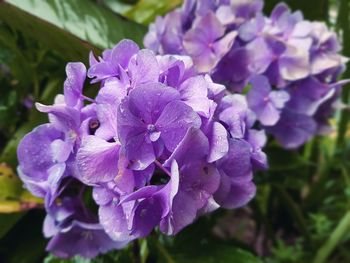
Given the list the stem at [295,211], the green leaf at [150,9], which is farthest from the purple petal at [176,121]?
the stem at [295,211]

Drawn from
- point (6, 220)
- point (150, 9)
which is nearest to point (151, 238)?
point (6, 220)

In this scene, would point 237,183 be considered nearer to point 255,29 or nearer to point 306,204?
point 255,29

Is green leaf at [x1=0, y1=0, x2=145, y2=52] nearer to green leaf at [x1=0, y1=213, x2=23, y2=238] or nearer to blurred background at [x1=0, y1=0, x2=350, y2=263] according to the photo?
blurred background at [x1=0, y1=0, x2=350, y2=263]

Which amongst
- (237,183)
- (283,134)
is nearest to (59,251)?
(237,183)

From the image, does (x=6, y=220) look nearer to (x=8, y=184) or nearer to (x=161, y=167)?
(x=8, y=184)

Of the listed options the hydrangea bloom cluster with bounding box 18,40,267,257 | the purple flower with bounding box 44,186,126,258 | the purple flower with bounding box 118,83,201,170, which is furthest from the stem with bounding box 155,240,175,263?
the purple flower with bounding box 118,83,201,170

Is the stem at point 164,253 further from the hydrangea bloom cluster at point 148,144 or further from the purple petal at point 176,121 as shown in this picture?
the purple petal at point 176,121
